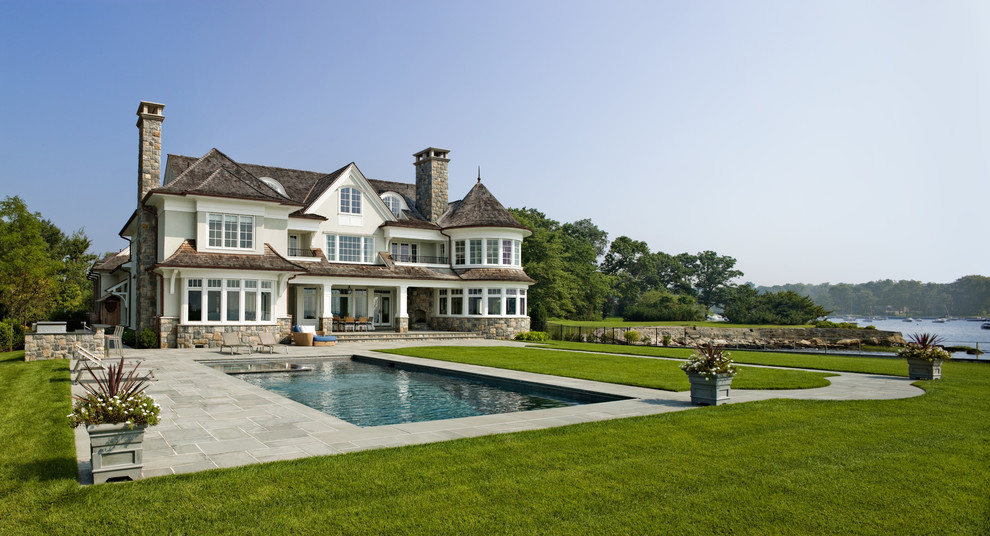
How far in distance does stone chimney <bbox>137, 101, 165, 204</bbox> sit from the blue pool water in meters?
14.0

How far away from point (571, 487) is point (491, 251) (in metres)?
29.1

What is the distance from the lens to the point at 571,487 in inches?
236

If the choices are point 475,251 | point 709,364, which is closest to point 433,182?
point 475,251

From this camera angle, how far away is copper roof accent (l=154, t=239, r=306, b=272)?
24.3m

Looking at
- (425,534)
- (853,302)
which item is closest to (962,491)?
(425,534)

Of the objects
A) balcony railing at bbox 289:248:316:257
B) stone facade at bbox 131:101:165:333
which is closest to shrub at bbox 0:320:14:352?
stone facade at bbox 131:101:165:333

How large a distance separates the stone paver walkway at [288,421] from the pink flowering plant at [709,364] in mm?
688

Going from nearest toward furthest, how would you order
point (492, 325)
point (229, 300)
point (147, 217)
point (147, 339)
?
point (147, 339)
point (229, 300)
point (147, 217)
point (492, 325)

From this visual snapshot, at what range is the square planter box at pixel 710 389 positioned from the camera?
10.6 metres

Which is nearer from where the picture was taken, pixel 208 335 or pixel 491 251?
pixel 208 335

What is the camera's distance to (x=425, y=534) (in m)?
4.82

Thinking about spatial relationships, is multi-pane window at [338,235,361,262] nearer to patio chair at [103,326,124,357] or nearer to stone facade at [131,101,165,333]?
stone facade at [131,101,165,333]

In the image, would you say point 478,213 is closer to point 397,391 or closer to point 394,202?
point 394,202

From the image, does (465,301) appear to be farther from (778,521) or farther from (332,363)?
(778,521)
